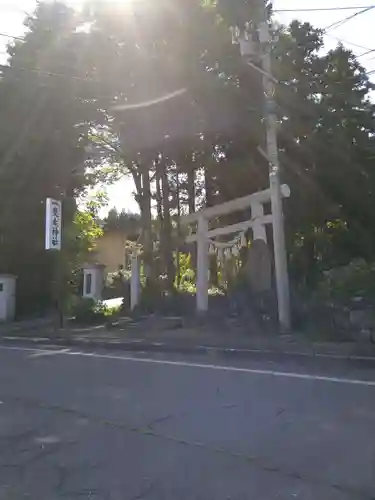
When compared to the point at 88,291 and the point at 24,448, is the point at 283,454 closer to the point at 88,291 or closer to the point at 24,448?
the point at 24,448

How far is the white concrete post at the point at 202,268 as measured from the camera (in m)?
22.0

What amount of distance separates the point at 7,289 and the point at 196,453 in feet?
71.1

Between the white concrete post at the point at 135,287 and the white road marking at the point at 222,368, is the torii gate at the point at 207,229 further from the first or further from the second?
the white road marking at the point at 222,368

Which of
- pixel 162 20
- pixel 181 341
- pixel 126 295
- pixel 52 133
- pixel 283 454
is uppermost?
pixel 162 20

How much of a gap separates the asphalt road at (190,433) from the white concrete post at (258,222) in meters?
7.81

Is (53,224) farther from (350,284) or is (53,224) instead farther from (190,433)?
(190,433)

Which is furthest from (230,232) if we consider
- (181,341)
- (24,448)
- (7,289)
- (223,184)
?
(24,448)

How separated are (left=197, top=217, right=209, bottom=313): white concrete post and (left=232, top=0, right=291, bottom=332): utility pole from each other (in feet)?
15.2

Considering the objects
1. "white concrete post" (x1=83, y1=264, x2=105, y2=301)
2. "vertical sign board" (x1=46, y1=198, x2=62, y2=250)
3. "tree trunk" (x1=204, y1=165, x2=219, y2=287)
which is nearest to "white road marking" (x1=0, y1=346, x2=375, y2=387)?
"vertical sign board" (x1=46, y1=198, x2=62, y2=250)

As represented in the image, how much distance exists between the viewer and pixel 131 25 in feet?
71.1

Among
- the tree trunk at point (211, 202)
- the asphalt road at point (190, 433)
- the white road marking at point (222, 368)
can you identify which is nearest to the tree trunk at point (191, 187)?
the tree trunk at point (211, 202)

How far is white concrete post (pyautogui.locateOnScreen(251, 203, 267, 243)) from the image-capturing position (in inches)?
785

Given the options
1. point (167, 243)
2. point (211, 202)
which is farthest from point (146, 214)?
point (211, 202)

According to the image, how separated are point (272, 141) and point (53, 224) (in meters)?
7.45
